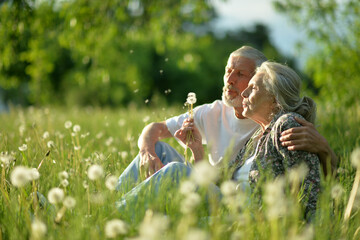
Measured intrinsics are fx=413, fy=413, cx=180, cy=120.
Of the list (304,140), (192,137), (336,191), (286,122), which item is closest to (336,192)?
(336,191)

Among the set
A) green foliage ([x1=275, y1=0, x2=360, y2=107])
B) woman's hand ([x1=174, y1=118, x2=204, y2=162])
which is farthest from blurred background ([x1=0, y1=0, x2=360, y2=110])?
woman's hand ([x1=174, y1=118, x2=204, y2=162])

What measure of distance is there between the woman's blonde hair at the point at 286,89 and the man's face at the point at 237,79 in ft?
1.49

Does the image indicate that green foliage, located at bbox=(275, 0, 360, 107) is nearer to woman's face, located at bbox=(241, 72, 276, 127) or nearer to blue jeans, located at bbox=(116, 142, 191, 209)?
woman's face, located at bbox=(241, 72, 276, 127)

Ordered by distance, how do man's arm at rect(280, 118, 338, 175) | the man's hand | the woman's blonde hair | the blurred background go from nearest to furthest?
1. man's arm at rect(280, 118, 338, 175)
2. the woman's blonde hair
3. the man's hand
4. the blurred background

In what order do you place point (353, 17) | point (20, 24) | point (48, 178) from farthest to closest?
1. point (353, 17)
2. point (20, 24)
3. point (48, 178)

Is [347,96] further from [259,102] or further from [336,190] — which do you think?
[336,190]

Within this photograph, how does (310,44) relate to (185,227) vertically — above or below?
above

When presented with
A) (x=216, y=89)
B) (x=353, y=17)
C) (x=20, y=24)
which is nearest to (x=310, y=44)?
(x=353, y=17)

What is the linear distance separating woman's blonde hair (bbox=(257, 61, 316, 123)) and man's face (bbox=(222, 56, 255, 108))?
1.49 ft

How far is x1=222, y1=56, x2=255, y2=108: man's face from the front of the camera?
3.48 m

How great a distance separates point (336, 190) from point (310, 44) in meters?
11.0

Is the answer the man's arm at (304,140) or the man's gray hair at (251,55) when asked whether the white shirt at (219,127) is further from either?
the man's arm at (304,140)

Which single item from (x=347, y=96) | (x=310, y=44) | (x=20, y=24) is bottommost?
(x=347, y=96)

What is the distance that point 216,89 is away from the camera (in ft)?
139
